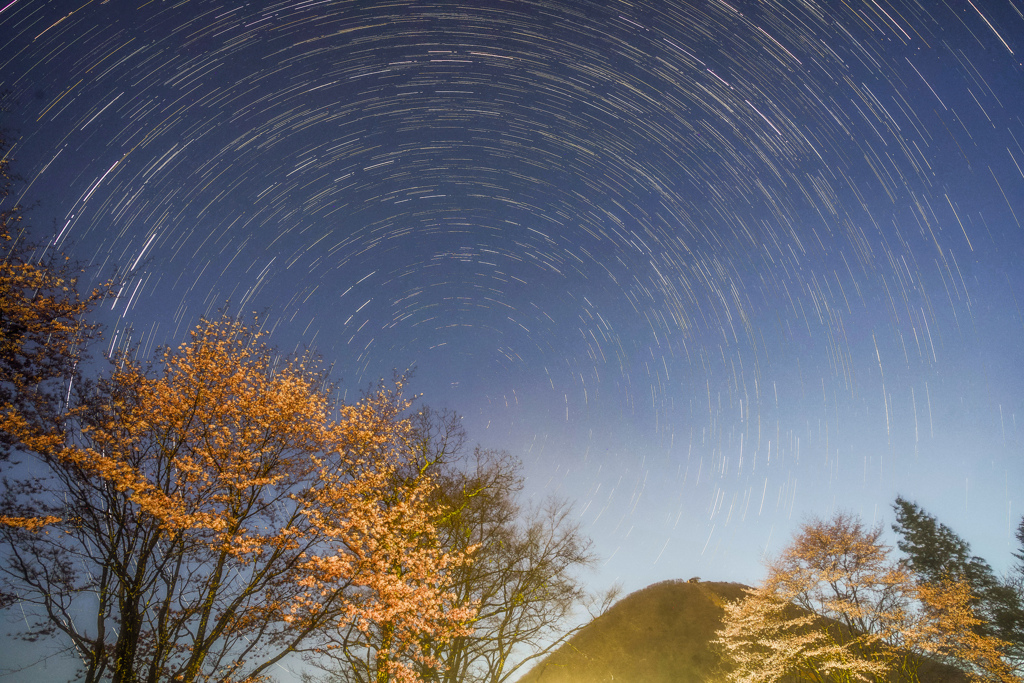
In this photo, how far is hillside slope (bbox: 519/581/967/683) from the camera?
31.6 meters

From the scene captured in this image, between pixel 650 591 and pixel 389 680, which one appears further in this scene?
pixel 650 591

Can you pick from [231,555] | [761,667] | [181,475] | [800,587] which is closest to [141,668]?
[231,555]

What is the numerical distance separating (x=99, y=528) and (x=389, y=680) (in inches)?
338

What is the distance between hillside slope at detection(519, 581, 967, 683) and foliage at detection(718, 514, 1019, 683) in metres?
8.49

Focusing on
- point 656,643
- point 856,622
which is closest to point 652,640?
point 656,643

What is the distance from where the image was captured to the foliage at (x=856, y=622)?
57.7ft

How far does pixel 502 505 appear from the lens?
17.3 m

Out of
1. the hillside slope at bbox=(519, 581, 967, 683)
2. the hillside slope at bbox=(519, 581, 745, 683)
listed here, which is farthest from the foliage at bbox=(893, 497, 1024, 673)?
the hillside slope at bbox=(519, 581, 745, 683)

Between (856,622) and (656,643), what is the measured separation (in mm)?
19919

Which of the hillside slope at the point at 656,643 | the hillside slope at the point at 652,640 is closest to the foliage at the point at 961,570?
the hillside slope at the point at 656,643

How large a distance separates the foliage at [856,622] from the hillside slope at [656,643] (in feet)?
27.9

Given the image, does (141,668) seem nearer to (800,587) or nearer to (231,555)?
(231,555)

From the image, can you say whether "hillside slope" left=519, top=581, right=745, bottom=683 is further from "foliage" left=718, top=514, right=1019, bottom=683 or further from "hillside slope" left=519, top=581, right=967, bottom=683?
"foliage" left=718, top=514, right=1019, bottom=683

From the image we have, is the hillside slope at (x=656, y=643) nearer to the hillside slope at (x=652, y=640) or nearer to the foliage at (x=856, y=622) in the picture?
the hillside slope at (x=652, y=640)
